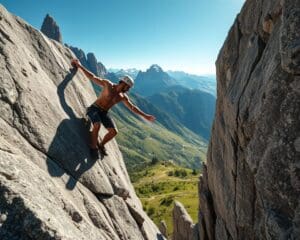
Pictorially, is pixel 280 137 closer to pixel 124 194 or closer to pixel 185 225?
pixel 124 194

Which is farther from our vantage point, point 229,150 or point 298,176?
point 229,150

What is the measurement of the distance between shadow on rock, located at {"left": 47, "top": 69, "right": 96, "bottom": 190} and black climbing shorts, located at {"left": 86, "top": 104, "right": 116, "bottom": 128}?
40.3 inches

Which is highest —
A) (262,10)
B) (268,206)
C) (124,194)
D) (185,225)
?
(262,10)

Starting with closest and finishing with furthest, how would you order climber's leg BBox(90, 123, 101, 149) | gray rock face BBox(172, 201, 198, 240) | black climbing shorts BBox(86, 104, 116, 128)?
1. climber's leg BBox(90, 123, 101, 149)
2. black climbing shorts BBox(86, 104, 116, 128)
3. gray rock face BBox(172, 201, 198, 240)

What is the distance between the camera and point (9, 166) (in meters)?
13.6

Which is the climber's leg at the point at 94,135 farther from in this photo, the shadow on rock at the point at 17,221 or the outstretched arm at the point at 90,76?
the shadow on rock at the point at 17,221

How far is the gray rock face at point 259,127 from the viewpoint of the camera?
12859 millimetres

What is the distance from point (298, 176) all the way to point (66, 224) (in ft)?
29.9

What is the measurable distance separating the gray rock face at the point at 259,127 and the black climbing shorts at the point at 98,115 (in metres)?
7.99

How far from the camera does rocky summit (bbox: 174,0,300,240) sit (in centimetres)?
1286

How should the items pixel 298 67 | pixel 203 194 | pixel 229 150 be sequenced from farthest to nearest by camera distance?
pixel 203 194 → pixel 229 150 → pixel 298 67

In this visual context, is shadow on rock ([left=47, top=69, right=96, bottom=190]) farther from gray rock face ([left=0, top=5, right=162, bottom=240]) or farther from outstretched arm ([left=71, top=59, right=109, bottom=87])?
outstretched arm ([left=71, top=59, right=109, bottom=87])

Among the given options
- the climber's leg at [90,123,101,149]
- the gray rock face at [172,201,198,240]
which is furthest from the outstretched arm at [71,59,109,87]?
the gray rock face at [172,201,198,240]

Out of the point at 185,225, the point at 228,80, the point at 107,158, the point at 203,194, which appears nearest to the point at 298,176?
the point at 228,80
